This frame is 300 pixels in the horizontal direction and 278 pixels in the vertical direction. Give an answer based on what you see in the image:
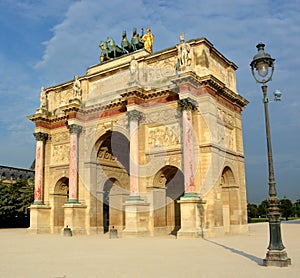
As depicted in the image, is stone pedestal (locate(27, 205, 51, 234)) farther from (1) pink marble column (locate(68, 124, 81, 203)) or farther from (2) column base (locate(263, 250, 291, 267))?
(2) column base (locate(263, 250, 291, 267))

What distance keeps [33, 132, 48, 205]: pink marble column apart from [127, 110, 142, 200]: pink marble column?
28.9ft

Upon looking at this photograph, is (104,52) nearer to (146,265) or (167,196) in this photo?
(167,196)

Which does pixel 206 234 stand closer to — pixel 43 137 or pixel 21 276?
pixel 21 276

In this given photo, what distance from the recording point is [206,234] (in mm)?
19750

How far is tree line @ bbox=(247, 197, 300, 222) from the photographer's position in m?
79.6

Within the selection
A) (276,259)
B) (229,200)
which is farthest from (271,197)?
(229,200)

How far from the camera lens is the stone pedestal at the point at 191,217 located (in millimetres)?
19234

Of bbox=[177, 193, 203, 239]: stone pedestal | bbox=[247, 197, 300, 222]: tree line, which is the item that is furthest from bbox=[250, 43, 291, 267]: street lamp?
bbox=[247, 197, 300, 222]: tree line

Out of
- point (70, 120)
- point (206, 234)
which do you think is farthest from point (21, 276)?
point (70, 120)

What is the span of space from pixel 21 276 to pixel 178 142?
14966mm

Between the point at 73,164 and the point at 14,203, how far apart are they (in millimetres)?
15314

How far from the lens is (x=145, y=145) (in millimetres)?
23422

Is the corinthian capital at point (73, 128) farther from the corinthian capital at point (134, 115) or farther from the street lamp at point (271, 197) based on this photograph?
the street lamp at point (271, 197)

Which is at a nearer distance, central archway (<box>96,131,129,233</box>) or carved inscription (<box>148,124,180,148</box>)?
carved inscription (<box>148,124,180,148</box>)
